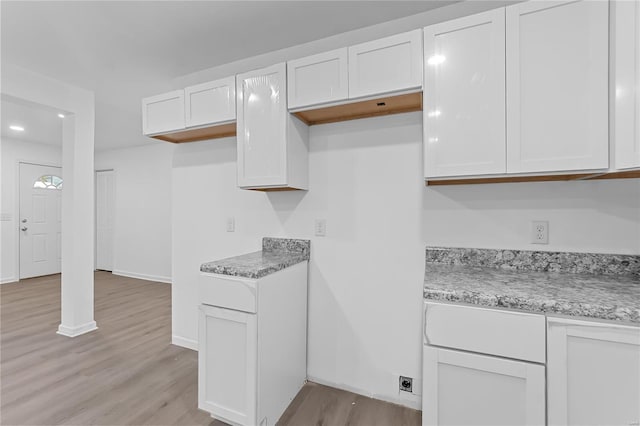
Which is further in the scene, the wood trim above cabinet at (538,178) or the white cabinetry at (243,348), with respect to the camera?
the white cabinetry at (243,348)

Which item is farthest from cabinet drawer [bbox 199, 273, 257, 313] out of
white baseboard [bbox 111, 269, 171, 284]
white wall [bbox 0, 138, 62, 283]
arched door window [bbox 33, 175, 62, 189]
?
arched door window [bbox 33, 175, 62, 189]

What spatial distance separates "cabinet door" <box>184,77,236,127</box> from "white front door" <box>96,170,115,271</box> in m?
4.91

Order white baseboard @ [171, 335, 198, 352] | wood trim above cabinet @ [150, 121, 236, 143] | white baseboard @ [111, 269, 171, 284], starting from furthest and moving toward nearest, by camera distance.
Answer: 1. white baseboard @ [111, 269, 171, 284]
2. white baseboard @ [171, 335, 198, 352]
3. wood trim above cabinet @ [150, 121, 236, 143]

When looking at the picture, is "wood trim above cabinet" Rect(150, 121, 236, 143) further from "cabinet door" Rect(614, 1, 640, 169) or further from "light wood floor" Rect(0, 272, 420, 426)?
"cabinet door" Rect(614, 1, 640, 169)

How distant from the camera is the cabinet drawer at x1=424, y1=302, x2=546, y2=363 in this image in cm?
115

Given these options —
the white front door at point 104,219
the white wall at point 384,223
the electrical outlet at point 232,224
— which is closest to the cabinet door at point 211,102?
the white wall at point 384,223

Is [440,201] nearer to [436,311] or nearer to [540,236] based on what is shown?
[540,236]

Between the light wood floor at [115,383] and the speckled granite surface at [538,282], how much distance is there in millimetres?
1002

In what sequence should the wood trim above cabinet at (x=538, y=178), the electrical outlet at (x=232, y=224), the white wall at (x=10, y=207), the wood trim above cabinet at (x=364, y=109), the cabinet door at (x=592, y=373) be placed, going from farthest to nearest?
1. the white wall at (x=10, y=207)
2. the electrical outlet at (x=232, y=224)
3. the wood trim above cabinet at (x=364, y=109)
4. the wood trim above cabinet at (x=538, y=178)
5. the cabinet door at (x=592, y=373)

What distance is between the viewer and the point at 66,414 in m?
1.84

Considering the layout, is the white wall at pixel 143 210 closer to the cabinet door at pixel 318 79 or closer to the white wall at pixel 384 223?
the white wall at pixel 384 223

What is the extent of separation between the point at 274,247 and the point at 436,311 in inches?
54.7

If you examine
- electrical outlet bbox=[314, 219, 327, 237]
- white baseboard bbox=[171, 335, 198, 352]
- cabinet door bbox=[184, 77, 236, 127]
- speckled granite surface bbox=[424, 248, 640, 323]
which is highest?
cabinet door bbox=[184, 77, 236, 127]

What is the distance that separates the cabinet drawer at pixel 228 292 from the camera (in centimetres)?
160
